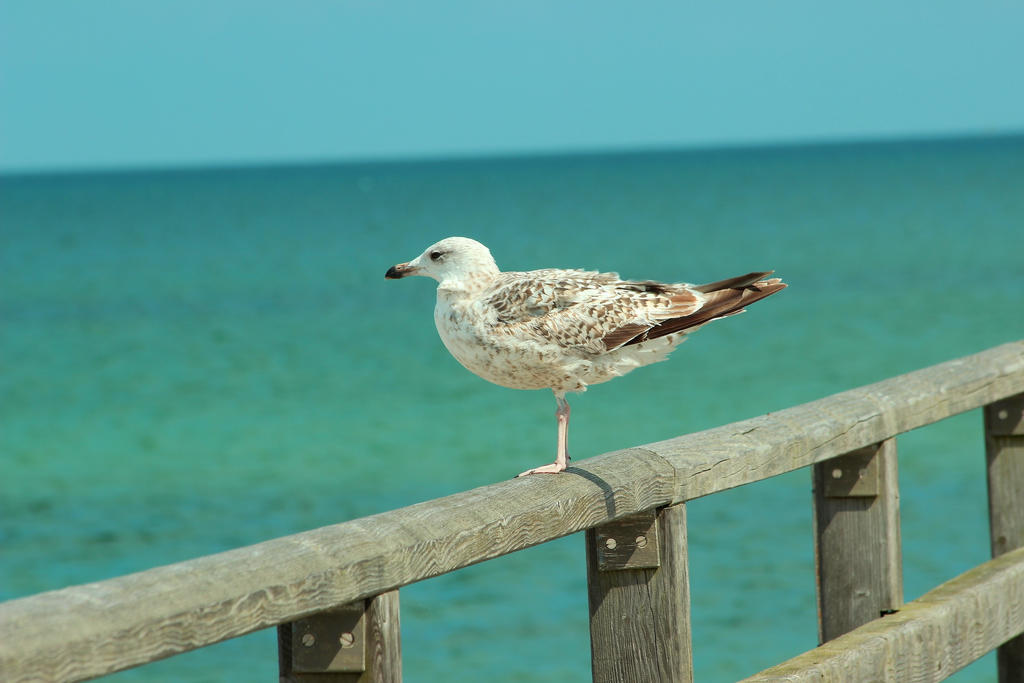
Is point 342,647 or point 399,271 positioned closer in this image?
point 342,647

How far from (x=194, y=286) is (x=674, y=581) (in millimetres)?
37903

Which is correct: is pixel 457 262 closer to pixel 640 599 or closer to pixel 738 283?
pixel 738 283

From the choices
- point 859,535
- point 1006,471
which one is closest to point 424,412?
point 1006,471

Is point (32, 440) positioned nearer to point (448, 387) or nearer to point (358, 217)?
point (448, 387)

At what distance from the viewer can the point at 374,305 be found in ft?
103

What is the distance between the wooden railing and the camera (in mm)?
1833

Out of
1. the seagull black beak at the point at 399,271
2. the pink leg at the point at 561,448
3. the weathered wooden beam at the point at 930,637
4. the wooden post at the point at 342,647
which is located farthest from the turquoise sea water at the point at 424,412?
the wooden post at the point at 342,647

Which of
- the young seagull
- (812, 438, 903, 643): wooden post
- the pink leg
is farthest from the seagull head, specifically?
(812, 438, 903, 643): wooden post

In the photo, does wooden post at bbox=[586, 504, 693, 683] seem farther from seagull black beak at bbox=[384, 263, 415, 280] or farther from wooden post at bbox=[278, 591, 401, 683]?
seagull black beak at bbox=[384, 263, 415, 280]

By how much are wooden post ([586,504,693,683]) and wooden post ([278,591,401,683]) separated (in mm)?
688

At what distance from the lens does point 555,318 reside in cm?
309

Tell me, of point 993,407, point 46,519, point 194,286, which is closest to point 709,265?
point 194,286

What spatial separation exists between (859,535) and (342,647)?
5.59 feet

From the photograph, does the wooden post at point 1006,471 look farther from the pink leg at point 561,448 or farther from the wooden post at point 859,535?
the pink leg at point 561,448
